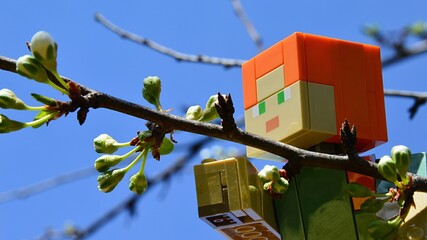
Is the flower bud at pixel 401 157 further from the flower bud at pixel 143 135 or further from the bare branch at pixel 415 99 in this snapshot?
the bare branch at pixel 415 99

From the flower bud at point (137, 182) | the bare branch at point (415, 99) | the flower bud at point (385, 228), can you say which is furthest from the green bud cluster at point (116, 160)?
the bare branch at point (415, 99)

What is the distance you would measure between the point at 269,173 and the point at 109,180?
28 centimetres

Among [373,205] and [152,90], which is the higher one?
[152,90]

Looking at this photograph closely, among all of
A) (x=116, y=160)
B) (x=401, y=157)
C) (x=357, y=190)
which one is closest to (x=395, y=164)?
(x=401, y=157)

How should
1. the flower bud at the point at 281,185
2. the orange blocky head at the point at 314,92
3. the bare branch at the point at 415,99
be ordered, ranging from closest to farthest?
the flower bud at the point at 281,185 < the orange blocky head at the point at 314,92 < the bare branch at the point at 415,99

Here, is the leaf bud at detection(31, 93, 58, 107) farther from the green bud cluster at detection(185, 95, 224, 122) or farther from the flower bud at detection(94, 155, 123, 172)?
the green bud cluster at detection(185, 95, 224, 122)

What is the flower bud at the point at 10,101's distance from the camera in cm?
161

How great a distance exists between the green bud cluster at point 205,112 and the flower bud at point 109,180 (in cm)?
17

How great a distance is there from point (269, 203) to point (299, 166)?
19 cm

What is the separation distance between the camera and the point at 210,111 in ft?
5.74

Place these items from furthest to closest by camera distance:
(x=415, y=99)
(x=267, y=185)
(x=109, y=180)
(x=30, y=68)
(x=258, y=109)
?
(x=415, y=99) < (x=258, y=109) < (x=267, y=185) < (x=109, y=180) < (x=30, y=68)

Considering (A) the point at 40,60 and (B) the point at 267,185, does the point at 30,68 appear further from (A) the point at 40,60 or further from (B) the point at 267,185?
(B) the point at 267,185

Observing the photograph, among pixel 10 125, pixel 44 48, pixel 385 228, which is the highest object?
pixel 44 48

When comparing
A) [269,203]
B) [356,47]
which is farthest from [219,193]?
[356,47]
